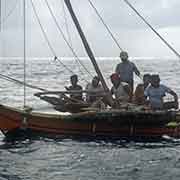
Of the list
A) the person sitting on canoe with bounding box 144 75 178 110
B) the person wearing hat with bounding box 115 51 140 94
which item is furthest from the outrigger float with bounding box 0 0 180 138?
the person wearing hat with bounding box 115 51 140 94

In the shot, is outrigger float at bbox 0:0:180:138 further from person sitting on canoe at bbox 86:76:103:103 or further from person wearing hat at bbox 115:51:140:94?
person wearing hat at bbox 115:51:140:94

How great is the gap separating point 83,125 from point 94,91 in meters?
1.50

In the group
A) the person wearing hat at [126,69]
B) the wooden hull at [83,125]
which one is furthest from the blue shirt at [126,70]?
the wooden hull at [83,125]

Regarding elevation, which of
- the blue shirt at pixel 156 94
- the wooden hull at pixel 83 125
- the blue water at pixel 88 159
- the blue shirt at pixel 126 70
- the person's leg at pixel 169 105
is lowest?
the blue water at pixel 88 159

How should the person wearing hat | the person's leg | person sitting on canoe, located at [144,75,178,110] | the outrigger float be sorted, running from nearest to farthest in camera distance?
1. the outrigger float
2. person sitting on canoe, located at [144,75,178,110]
3. the person's leg
4. the person wearing hat

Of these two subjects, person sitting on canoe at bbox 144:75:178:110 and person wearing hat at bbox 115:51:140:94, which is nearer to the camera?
person sitting on canoe at bbox 144:75:178:110

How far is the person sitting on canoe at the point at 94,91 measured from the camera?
64.3 feet

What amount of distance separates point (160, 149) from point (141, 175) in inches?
131

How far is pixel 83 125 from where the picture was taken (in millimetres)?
18750

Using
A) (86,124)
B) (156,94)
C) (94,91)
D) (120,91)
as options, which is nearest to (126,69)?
(120,91)

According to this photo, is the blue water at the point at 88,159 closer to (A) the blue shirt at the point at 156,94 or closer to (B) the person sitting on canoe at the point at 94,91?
(A) the blue shirt at the point at 156,94

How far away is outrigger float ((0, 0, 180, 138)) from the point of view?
59.9ft

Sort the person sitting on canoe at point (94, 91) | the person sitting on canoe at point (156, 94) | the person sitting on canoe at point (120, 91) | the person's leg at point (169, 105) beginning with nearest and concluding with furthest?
the person sitting on canoe at point (156, 94) < the person's leg at point (169, 105) < the person sitting on canoe at point (120, 91) < the person sitting on canoe at point (94, 91)

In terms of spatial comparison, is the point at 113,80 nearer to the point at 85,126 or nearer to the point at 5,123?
the point at 85,126
